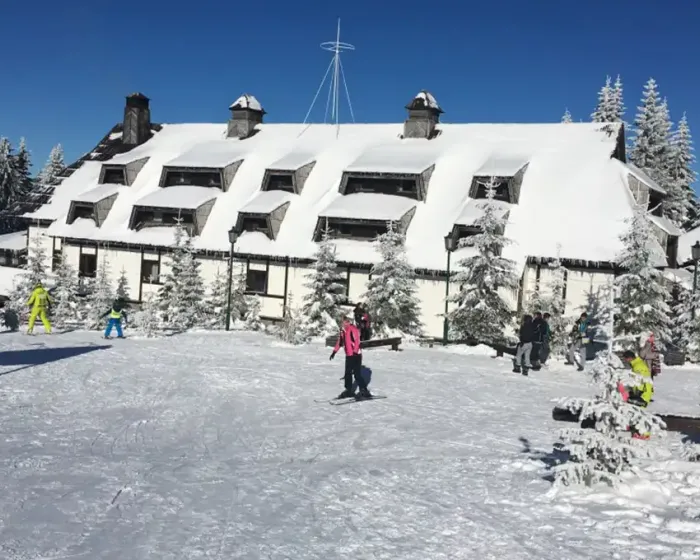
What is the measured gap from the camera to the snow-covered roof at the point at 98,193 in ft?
120

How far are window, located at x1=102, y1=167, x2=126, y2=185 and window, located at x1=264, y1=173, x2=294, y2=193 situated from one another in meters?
9.31

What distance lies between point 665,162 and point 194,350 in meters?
41.3

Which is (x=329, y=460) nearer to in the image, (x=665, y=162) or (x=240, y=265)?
(x=240, y=265)

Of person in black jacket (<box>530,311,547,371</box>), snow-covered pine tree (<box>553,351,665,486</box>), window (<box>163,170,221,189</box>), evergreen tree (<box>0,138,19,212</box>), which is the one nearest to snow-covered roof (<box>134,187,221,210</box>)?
window (<box>163,170,221,189</box>)

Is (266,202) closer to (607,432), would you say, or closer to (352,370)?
(352,370)

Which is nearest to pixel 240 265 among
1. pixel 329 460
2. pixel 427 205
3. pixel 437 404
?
pixel 427 205

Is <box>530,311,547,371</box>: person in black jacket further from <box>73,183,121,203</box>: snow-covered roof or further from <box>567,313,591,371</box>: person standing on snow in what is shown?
<box>73,183,121,203</box>: snow-covered roof

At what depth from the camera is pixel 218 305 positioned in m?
28.2

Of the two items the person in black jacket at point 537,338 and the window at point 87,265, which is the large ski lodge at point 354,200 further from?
the person in black jacket at point 537,338

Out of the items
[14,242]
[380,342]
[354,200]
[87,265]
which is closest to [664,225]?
[354,200]

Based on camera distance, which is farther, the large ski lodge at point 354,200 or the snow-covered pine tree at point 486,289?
the large ski lodge at point 354,200

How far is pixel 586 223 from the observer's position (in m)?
27.0

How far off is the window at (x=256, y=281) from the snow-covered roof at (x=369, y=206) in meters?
4.02

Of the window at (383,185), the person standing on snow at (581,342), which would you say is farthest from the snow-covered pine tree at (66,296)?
the person standing on snow at (581,342)
